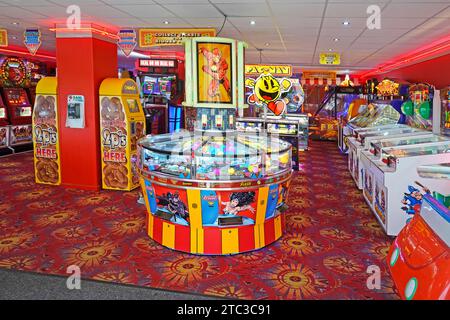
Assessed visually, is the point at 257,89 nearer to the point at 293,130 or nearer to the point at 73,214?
the point at 293,130

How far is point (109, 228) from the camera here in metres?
4.66

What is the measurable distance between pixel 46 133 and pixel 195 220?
155 inches

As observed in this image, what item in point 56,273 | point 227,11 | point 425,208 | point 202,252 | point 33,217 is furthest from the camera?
point 227,11

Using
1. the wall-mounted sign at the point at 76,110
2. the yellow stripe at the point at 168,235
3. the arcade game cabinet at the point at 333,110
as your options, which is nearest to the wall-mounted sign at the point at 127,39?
the wall-mounted sign at the point at 76,110

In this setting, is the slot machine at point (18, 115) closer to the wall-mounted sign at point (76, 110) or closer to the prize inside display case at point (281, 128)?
the wall-mounted sign at point (76, 110)

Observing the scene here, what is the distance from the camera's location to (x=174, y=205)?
3.91 metres

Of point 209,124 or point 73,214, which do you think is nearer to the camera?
point 209,124

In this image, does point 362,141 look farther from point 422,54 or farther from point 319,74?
point 319,74

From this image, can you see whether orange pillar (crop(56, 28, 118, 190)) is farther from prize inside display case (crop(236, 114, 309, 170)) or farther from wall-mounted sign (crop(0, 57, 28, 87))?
wall-mounted sign (crop(0, 57, 28, 87))

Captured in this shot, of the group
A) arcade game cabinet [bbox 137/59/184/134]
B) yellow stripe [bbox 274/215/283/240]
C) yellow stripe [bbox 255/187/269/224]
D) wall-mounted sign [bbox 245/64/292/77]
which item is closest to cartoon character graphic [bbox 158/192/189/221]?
yellow stripe [bbox 255/187/269/224]

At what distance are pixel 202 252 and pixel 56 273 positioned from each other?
131cm

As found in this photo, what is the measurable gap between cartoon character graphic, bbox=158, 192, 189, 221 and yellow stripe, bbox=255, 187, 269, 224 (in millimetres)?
696

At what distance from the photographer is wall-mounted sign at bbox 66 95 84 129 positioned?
20.5 ft
